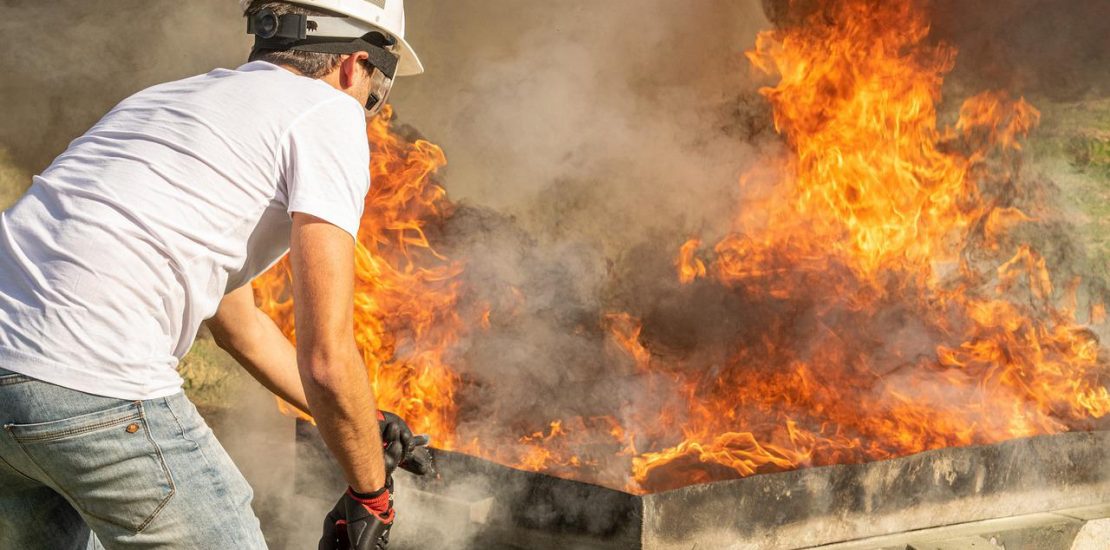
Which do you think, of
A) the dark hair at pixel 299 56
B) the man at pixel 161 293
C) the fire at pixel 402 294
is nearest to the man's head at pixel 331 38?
the dark hair at pixel 299 56

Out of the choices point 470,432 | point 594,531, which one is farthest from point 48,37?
point 594,531

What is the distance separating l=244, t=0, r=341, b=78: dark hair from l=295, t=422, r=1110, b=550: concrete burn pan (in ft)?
6.53

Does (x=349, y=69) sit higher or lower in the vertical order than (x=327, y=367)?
higher

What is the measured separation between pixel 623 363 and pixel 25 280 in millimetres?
4857

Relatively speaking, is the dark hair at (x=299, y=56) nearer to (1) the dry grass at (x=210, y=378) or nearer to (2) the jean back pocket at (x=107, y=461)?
(2) the jean back pocket at (x=107, y=461)

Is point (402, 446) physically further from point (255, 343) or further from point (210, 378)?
point (210, 378)

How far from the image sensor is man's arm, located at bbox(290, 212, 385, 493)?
1.85 meters

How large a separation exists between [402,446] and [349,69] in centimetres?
98

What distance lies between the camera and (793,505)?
13.1ft

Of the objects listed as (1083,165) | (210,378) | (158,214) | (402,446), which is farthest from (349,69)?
(1083,165)

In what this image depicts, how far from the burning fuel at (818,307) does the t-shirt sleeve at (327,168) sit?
321cm

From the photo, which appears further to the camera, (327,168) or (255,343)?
(255,343)

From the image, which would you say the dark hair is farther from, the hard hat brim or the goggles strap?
the hard hat brim

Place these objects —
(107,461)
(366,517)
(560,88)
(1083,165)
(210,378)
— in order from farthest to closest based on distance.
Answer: (1083,165)
(560,88)
(210,378)
(366,517)
(107,461)
